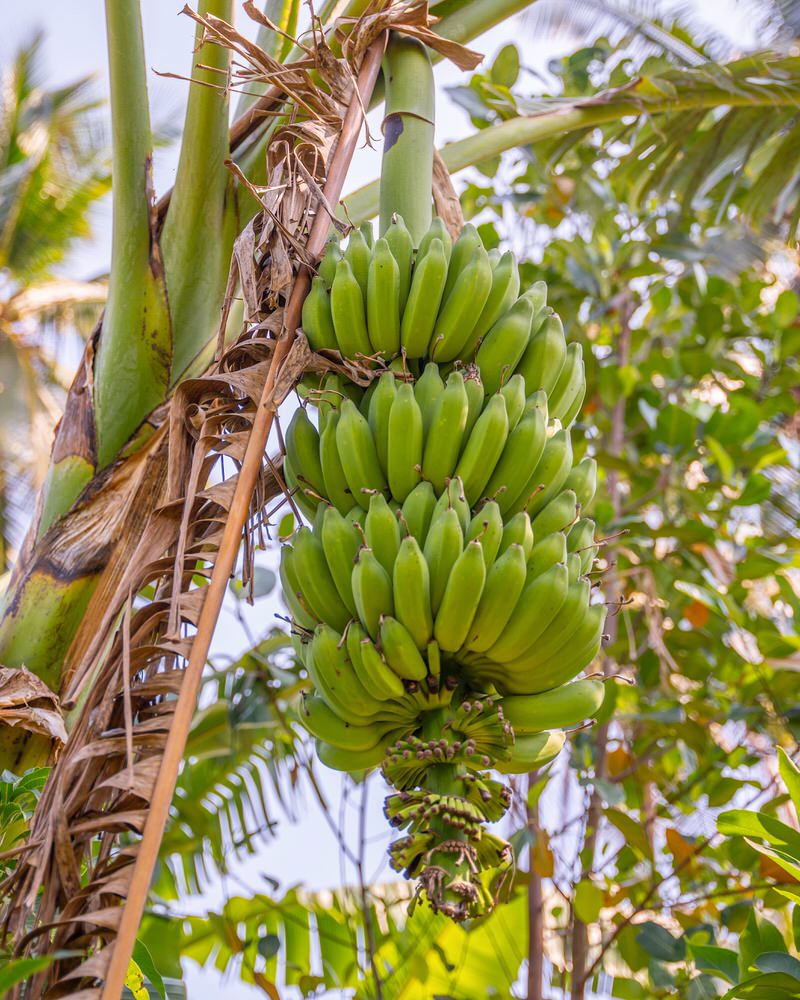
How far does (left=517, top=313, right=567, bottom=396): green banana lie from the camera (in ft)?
4.03

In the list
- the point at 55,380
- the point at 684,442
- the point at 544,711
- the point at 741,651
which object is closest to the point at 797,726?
the point at 741,651

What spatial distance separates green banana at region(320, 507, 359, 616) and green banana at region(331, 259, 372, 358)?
24cm

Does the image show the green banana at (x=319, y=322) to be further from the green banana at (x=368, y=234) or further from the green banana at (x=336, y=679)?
the green banana at (x=336, y=679)

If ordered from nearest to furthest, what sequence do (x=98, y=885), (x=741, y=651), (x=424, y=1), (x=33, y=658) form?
1. (x=98, y=885)
2. (x=33, y=658)
3. (x=424, y=1)
4. (x=741, y=651)

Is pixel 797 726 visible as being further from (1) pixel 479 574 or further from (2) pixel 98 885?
(2) pixel 98 885

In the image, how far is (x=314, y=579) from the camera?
3.63 feet

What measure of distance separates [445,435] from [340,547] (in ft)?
0.62

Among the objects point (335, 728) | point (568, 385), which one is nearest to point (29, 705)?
point (335, 728)

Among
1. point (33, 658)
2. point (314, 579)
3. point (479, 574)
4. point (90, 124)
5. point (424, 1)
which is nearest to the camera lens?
point (479, 574)

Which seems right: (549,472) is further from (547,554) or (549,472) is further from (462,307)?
(462,307)

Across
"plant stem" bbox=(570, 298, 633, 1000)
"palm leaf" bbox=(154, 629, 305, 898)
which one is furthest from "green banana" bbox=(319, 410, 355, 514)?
"palm leaf" bbox=(154, 629, 305, 898)

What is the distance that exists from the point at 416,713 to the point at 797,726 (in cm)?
169

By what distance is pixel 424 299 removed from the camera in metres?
1.18

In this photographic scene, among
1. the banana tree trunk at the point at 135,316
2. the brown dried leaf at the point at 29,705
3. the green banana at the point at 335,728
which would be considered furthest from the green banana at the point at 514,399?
the brown dried leaf at the point at 29,705
